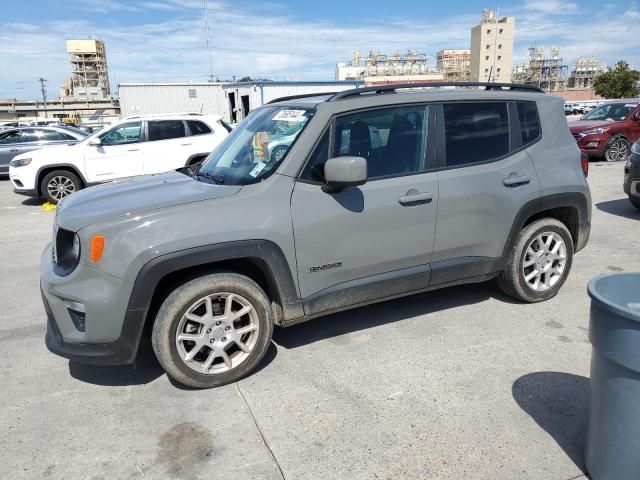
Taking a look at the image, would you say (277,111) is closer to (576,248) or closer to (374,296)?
(374,296)

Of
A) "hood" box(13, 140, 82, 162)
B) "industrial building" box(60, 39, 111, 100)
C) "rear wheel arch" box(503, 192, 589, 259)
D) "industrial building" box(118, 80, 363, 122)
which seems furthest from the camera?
"industrial building" box(60, 39, 111, 100)

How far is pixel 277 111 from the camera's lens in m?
4.04

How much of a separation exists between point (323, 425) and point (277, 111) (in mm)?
2395

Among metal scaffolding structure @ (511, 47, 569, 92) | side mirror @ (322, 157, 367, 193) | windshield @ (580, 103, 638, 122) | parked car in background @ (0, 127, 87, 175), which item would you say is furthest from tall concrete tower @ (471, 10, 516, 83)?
side mirror @ (322, 157, 367, 193)

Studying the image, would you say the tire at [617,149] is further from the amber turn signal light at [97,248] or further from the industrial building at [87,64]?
the industrial building at [87,64]

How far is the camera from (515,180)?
4.07m

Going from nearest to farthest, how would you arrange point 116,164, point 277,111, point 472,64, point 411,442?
point 411,442 → point 277,111 → point 116,164 → point 472,64

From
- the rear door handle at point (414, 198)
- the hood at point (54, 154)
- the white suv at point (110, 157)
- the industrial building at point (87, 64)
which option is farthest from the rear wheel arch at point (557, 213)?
the industrial building at point (87, 64)

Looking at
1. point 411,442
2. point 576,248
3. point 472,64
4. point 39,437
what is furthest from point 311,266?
point 472,64

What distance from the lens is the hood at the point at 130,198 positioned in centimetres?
312

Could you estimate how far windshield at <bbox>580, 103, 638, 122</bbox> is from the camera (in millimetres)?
14016

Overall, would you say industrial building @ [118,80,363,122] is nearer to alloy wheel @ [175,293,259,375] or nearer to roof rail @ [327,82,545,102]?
roof rail @ [327,82,545,102]

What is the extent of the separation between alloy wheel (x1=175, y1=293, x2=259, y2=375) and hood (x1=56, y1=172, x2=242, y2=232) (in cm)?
66

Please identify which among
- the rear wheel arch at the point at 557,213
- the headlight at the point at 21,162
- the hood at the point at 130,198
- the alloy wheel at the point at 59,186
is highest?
the hood at the point at 130,198
